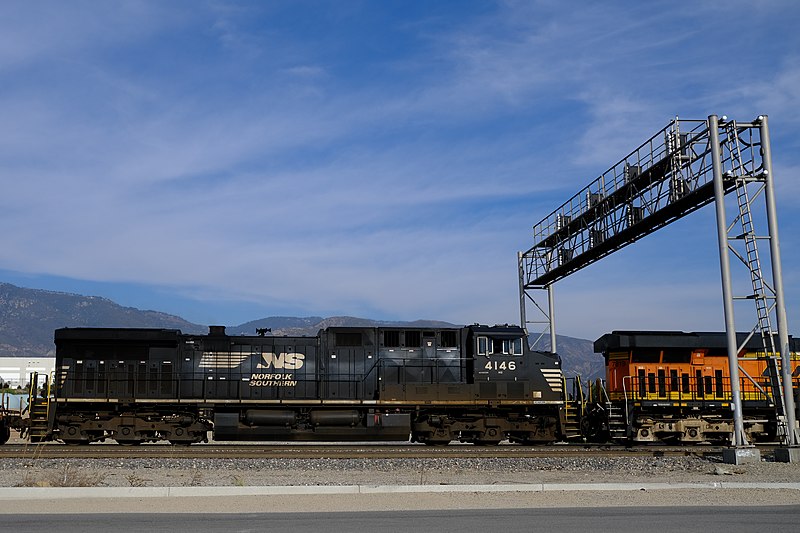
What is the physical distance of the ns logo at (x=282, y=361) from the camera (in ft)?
75.6

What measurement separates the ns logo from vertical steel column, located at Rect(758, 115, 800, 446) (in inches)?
508

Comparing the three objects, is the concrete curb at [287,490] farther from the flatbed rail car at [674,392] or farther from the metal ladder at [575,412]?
the flatbed rail car at [674,392]

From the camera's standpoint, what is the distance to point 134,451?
19.3 m

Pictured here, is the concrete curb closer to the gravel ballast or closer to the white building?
the gravel ballast

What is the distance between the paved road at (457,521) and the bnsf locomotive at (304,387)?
39.5 ft

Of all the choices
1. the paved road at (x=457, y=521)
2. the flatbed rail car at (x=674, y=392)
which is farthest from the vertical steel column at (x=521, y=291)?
the paved road at (x=457, y=521)

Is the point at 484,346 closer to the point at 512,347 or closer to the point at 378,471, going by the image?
the point at 512,347

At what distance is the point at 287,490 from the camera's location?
40.4 feet

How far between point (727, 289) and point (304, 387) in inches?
470

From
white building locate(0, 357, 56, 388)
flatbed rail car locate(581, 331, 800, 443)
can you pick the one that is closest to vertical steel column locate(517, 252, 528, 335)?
flatbed rail car locate(581, 331, 800, 443)

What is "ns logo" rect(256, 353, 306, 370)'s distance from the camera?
23.0 m

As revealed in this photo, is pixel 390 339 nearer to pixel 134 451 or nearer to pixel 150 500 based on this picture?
pixel 134 451

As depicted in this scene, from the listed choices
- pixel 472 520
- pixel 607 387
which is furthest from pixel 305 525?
pixel 607 387

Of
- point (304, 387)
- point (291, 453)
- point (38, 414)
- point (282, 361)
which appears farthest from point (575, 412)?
point (38, 414)
